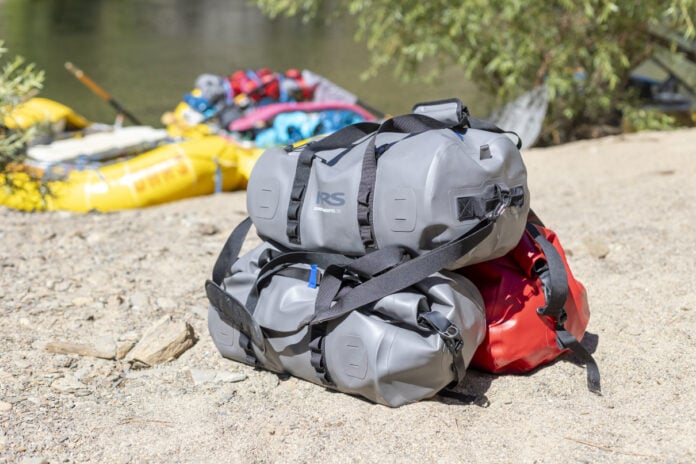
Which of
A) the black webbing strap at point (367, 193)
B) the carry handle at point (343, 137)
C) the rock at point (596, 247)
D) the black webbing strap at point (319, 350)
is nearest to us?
the black webbing strap at point (367, 193)

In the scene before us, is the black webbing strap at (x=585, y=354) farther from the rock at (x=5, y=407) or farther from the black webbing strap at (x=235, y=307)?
the rock at (x=5, y=407)

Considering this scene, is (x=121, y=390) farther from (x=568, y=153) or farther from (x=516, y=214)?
(x=568, y=153)

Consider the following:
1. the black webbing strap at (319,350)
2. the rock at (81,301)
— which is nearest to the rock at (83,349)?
the rock at (81,301)

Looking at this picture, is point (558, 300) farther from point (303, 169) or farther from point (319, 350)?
point (303, 169)

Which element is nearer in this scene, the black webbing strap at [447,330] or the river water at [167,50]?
the black webbing strap at [447,330]

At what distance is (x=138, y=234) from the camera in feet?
17.6

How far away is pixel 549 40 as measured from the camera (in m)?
8.89

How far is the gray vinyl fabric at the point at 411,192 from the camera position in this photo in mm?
2861

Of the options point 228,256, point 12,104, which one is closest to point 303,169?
point 228,256

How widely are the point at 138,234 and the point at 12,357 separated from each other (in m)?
1.91

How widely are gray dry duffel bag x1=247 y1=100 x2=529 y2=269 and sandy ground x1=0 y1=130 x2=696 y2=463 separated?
1.98 ft

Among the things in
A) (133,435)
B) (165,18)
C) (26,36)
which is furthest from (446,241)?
(165,18)

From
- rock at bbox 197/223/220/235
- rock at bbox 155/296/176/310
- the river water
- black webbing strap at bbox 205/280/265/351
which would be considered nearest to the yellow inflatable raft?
rock at bbox 197/223/220/235

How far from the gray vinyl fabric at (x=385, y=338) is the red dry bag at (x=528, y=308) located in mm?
132
